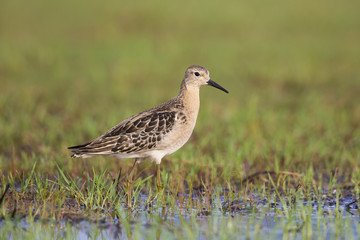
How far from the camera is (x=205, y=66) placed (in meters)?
14.4

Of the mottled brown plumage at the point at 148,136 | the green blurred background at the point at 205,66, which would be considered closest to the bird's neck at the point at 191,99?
the mottled brown plumage at the point at 148,136

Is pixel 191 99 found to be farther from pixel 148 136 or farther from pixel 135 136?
pixel 135 136

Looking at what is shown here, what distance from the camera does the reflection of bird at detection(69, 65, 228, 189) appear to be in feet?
22.8

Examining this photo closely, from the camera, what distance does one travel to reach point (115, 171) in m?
8.08

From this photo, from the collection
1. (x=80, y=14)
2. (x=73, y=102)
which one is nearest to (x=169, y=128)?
(x=73, y=102)

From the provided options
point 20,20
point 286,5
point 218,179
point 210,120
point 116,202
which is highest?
point 286,5

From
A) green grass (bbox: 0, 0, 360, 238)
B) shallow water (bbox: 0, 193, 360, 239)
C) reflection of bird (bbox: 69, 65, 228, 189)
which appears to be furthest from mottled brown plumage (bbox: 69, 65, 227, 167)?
shallow water (bbox: 0, 193, 360, 239)

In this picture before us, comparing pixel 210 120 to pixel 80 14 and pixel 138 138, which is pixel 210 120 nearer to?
pixel 138 138

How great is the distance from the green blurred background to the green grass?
0.04 m

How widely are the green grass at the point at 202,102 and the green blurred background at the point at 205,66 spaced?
41mm

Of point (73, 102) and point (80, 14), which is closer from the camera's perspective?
point (73, 102)

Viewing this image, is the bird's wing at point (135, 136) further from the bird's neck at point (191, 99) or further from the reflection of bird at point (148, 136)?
the bird's neck at point (191, 99)

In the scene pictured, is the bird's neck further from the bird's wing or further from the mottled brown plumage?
the bird's wing

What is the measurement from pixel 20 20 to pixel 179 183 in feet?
41.5
